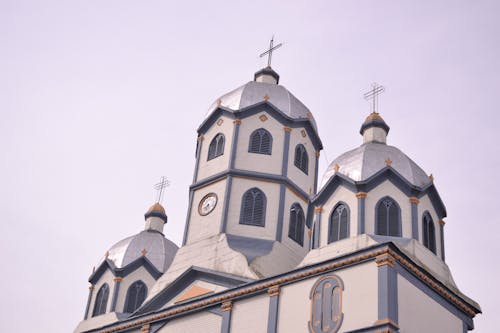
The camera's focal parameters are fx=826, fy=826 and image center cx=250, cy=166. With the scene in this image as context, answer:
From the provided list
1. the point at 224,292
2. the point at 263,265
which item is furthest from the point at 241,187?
the point at 224,292

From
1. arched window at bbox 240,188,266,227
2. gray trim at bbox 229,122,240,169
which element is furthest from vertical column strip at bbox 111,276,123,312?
gray trim at bbox 229,122,240,169

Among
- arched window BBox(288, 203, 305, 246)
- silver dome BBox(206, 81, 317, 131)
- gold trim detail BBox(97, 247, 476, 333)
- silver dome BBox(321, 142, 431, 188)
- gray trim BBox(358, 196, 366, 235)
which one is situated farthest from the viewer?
silver dome BBox(206, 81, 317, 131)

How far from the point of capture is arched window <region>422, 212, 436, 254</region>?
26031mm

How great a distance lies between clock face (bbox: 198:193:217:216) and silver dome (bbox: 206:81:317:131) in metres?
3.64

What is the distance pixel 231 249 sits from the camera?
92.2 ft

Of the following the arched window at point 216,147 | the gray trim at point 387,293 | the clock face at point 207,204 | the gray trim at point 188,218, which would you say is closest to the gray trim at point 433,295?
the gray trim at point 387,293

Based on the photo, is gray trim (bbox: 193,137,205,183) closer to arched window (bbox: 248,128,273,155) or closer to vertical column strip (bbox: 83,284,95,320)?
arched window (bbox: 248,128,273,155)

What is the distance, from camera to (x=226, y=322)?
25109 millimetres

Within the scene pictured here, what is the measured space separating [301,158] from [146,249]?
8150mm

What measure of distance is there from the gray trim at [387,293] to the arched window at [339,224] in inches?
131

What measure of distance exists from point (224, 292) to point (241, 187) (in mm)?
5521

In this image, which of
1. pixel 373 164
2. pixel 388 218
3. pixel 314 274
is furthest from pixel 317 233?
pixel 373 164

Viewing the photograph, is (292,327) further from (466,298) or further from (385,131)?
(385,131)

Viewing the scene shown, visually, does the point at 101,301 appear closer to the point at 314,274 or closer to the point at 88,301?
the point at 88,301
